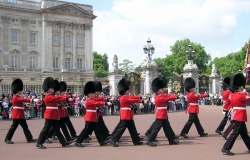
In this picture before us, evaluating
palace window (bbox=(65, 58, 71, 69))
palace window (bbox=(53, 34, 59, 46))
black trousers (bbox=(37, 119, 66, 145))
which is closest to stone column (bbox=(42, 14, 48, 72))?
palace window (bbox=(53, 34, 59, 46))

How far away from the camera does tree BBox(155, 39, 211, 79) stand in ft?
210

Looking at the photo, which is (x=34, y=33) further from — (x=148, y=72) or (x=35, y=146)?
(x=35, y=146)

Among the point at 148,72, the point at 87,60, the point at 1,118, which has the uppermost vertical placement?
the point at 87,60

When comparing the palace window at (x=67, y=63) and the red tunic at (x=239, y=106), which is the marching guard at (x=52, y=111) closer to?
the red tunic at (x=239, y=106)

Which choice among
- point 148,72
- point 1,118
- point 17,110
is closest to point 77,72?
point 148,72

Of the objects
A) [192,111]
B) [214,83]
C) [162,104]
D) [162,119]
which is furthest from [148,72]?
[162,119]

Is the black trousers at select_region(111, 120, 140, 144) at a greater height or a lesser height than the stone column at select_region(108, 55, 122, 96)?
lesser

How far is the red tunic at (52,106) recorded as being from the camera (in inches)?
356

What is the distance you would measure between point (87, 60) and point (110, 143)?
1587 inches

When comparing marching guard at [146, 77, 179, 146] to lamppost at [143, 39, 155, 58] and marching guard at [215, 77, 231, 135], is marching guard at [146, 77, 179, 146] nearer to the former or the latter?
marching guard at [215, 77, 231, 135]

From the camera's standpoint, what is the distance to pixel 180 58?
210 ft

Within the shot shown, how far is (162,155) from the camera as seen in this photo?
7633mm

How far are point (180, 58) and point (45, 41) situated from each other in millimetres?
27575

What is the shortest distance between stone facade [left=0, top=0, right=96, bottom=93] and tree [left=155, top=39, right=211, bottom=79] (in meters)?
20.3
